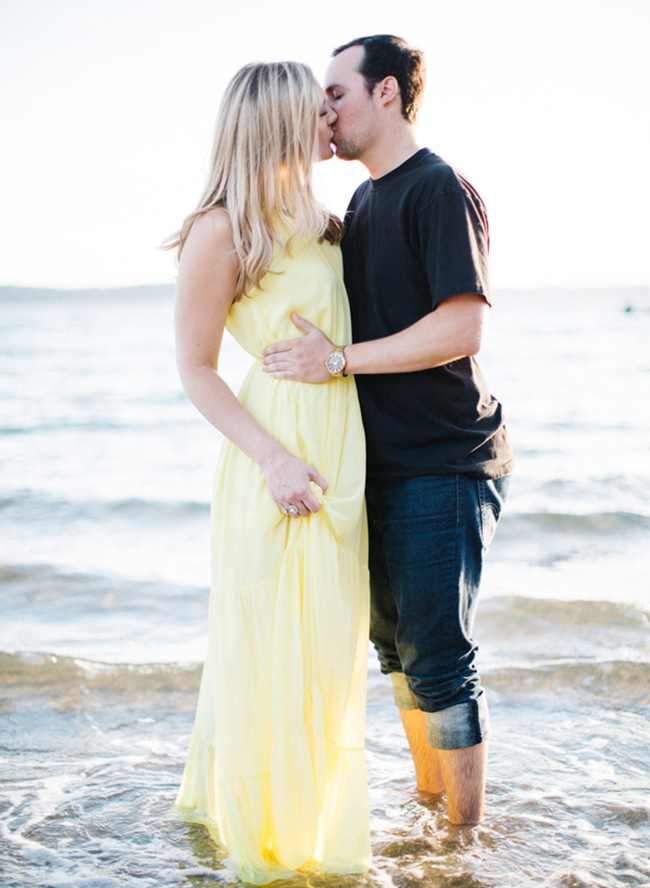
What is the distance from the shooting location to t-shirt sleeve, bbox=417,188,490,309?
6.38 ft

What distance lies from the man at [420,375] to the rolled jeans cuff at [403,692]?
274 millimetres

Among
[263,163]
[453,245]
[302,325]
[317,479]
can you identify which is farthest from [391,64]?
[317,479]

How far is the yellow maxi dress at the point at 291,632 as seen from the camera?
2.02 meters

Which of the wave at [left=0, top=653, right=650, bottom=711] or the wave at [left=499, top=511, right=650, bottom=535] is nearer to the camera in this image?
the wave at [left=0, top=653, right=650, bottom=711]

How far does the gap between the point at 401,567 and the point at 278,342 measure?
0.74 m

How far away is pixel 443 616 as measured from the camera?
212 centimetres

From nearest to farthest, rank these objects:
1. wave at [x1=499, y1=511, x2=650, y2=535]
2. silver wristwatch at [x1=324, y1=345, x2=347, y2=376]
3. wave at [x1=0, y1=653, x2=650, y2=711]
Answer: silver wristwatch at [x1=324, y1=345, x2=347, y2=376]
wave at [x1=0, y1=653, x2=650, y2=711]
wave at [x1=499, y1=511, x2=650, y2=535]

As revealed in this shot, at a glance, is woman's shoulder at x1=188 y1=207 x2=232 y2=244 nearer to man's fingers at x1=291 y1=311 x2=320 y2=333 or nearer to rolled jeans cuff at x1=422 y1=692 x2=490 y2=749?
man's fingers at x1=291 y1=311 x2=320 y2=333

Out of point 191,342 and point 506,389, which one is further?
point 506,389

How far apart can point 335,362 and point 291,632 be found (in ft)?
2.47

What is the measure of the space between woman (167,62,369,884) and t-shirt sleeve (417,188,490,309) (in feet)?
0.99

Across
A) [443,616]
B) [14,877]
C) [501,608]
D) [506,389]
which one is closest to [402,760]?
[443,616]

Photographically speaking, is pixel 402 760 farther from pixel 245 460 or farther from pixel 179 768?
pixel 245 460

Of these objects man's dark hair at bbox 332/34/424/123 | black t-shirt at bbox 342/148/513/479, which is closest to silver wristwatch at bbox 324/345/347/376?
black t-shirt at bbox 342/148/513/479
